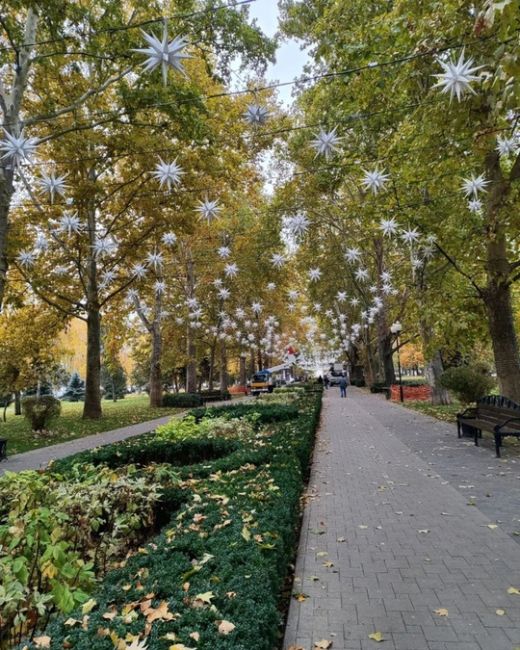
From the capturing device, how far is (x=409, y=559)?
452 cm

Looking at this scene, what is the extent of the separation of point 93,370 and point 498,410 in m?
15.7

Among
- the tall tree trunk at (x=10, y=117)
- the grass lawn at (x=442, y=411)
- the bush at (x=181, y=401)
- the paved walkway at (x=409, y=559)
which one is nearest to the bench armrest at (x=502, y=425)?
the paved walkway at (x=409, y=559)

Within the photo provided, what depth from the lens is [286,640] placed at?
3.23m

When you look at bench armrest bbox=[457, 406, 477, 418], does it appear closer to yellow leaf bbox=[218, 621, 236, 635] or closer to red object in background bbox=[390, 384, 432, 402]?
yellow leaf bbox=[218, 621, 236, 635]

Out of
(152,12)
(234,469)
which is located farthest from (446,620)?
(152,12)

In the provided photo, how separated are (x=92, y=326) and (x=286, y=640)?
18178mm

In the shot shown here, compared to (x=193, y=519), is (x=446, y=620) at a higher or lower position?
lower

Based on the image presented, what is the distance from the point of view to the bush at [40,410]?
14.5 m

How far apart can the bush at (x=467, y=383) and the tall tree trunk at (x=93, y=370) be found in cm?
1439

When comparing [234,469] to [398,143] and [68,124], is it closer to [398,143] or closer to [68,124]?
[398,143]

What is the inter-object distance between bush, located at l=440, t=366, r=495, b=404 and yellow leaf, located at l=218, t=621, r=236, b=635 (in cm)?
1659

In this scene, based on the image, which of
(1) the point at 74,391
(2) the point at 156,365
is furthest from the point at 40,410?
(1) the point at 74,391

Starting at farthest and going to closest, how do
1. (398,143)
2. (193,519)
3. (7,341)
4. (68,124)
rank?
(7,341), (68,124), (398,143), (193,519)

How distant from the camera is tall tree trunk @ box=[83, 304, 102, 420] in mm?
19219
